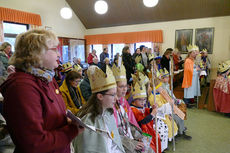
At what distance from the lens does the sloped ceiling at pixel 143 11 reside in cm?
Answer: 697

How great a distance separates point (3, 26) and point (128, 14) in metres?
5.63

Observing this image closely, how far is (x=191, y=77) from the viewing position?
182 inches

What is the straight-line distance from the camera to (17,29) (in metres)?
7.05

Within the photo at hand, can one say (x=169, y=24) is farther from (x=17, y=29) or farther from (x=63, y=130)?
(x=63, y=130)

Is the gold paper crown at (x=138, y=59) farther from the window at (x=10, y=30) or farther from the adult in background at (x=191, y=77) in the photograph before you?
the window at (x=10, y=30)

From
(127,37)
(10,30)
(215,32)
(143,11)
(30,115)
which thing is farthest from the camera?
(127,37)

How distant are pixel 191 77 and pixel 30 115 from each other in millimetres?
4599

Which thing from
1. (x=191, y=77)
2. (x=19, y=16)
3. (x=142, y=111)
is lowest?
(x=142, y=111)

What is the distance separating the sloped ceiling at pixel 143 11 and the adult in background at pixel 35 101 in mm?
7501

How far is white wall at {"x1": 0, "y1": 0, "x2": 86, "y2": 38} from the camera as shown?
22.9 ft

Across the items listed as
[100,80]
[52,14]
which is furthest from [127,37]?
[100,80]

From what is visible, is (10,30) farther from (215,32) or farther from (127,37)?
(215,32)

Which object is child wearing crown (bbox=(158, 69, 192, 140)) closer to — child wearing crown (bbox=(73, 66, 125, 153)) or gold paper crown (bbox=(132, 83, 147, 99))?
gold paper crown (bbox=(132, 83, 147, 99))

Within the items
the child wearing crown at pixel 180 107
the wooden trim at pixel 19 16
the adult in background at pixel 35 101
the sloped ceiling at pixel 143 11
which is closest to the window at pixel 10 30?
the wooden trim at pixel 19 16
